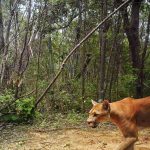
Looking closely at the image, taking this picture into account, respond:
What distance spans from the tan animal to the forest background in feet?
12.0

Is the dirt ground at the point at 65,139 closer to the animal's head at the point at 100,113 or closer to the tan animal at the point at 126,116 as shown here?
the tan animal at the point at 126,116

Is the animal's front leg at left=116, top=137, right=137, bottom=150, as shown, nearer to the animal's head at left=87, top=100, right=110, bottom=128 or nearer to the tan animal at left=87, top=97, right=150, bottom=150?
the tan animal at left=87, top=97, right=150, bottom=150

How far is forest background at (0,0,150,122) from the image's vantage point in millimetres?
10875

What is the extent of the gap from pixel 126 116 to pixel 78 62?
8434mm

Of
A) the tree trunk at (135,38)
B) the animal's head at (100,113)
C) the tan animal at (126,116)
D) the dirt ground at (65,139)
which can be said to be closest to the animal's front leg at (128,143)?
the tan animal at (126,116)

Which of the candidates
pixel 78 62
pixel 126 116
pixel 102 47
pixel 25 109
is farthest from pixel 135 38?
pixel 126 116

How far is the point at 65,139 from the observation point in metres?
7.98

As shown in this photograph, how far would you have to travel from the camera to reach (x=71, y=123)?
962cm

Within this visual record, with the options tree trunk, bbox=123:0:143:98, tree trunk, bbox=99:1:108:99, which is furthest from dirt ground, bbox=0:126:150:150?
tree trunk, bbox=123:0:143:98

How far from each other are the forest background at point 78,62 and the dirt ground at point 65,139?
3.77ft

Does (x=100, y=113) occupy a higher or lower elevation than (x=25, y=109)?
higher

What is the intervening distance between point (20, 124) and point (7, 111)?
448 mm

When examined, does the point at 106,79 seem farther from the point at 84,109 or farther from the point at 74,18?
the point at 74,18

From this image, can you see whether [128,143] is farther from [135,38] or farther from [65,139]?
[135,38]
